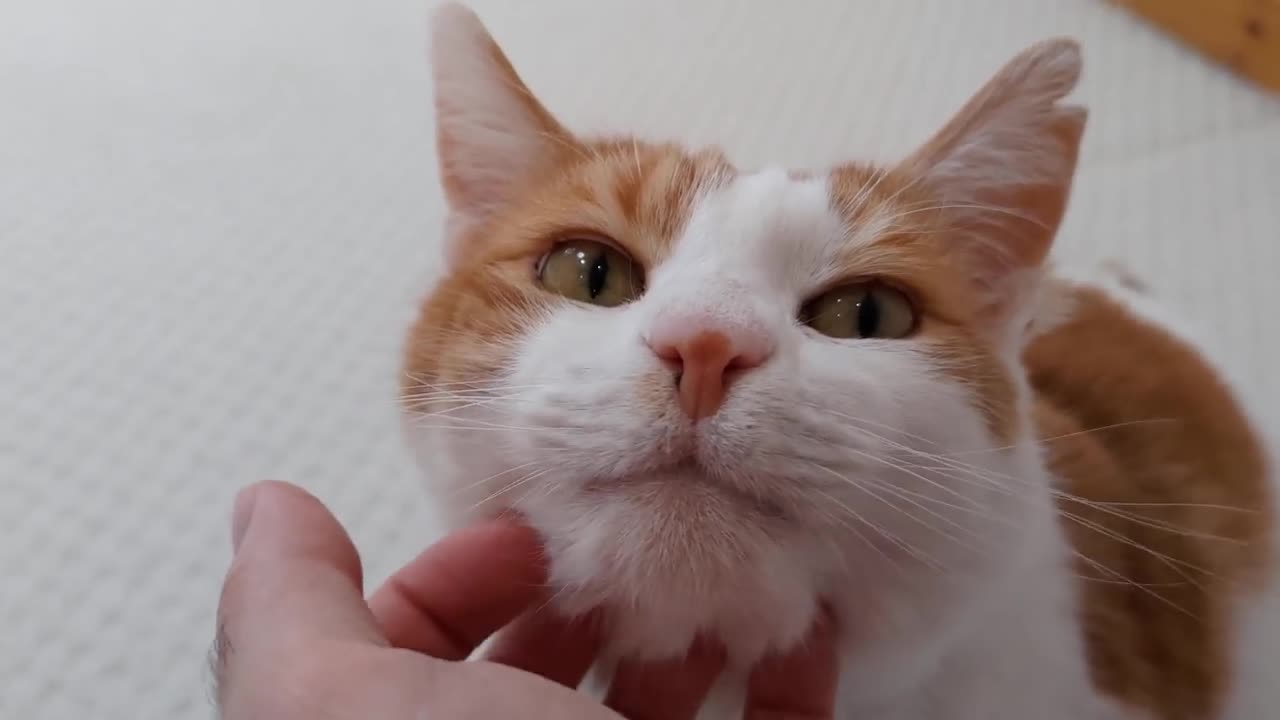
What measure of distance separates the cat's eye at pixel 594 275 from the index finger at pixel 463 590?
16 centimetres

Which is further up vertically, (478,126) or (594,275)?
(478,126)

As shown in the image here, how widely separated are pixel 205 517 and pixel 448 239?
47cm

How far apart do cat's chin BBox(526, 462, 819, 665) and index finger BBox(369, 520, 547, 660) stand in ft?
0.13

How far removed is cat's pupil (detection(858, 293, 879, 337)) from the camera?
63cm

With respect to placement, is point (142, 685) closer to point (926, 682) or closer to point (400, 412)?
point (400, 412)

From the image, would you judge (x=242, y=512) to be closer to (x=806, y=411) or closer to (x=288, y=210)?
(x=806, y=411)

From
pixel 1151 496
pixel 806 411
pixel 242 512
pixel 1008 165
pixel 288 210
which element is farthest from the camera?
pixel 288 210

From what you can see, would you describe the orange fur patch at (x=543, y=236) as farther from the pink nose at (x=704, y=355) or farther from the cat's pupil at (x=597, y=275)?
the pink nose at (x=704, y=355)

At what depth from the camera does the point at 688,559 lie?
1.67 ft

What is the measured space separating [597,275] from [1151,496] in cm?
62

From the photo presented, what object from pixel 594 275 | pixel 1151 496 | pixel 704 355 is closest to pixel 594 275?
pixel 594 275

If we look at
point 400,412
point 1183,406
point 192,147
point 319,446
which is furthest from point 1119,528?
point 192,147

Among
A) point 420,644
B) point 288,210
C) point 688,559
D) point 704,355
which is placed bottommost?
point 420,644

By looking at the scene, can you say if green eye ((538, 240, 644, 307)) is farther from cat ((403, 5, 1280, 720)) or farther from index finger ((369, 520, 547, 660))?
index finger ((369, 520, 547, 660))
